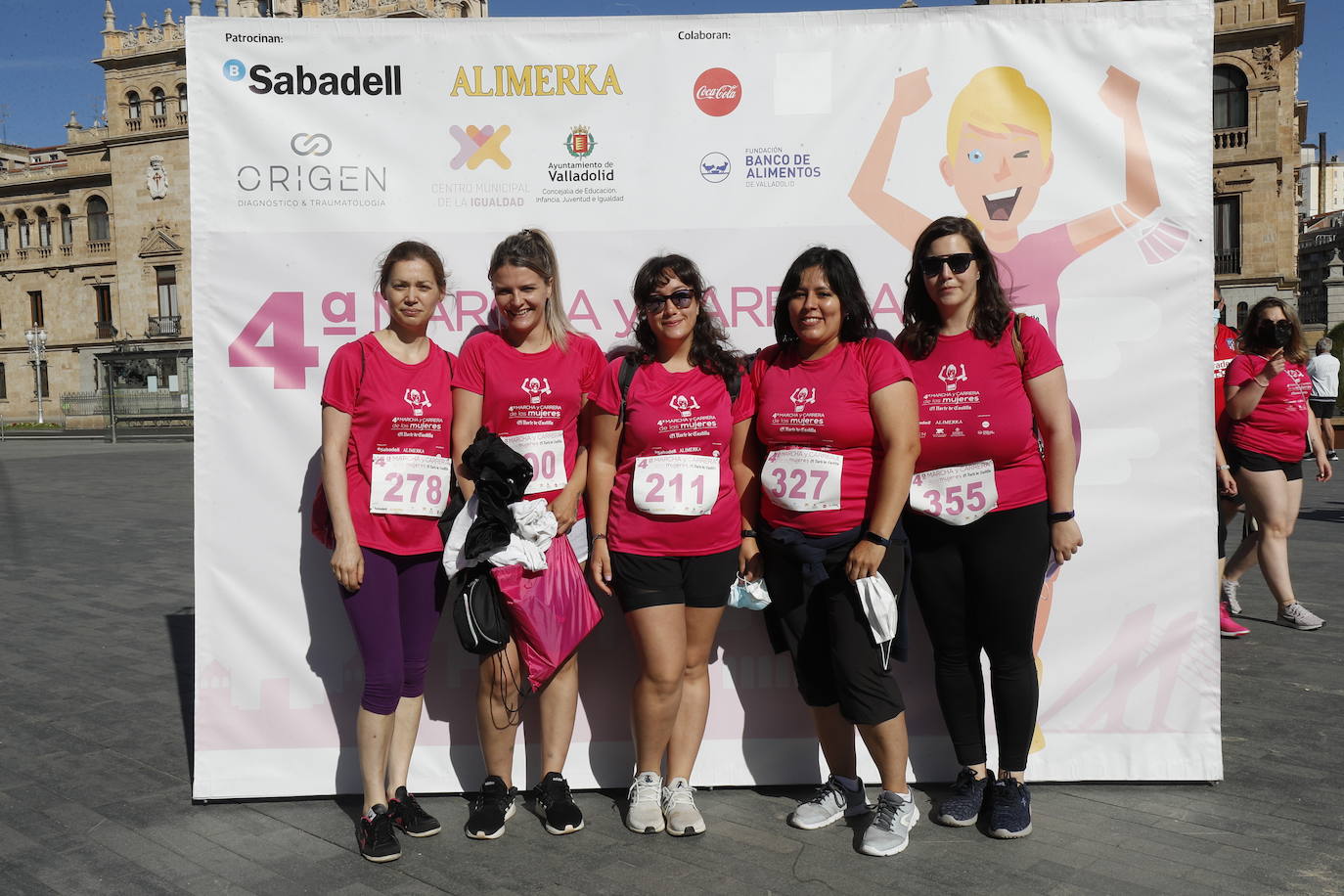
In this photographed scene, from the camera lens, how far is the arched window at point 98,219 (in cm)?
5212

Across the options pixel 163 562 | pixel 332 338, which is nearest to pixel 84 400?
pixel 163 562

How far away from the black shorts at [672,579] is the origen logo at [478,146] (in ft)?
5.31

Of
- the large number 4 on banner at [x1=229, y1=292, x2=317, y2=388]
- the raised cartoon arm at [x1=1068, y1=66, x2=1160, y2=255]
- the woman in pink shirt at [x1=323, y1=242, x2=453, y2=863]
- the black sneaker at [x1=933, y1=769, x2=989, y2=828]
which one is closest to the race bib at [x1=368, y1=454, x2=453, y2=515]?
the woman in pink shirt at [x1=323, y1=242, x2=453, y2=863]

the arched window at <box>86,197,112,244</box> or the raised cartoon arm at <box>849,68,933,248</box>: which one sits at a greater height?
the arched window at <box>86,197,112,244</box>

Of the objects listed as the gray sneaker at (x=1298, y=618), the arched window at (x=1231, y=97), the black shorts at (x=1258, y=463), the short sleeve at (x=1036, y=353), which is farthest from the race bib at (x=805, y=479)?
the arched window at (x=1231, y=97)

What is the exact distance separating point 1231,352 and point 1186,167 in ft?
9.17

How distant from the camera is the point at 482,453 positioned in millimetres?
3391

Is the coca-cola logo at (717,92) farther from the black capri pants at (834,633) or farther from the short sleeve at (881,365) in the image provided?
the black capri pants at (834,633)

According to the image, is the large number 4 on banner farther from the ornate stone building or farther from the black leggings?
the ornate stone building

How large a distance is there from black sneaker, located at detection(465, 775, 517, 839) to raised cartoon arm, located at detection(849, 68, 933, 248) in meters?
2.53

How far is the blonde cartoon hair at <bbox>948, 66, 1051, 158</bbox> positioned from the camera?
3982 mm

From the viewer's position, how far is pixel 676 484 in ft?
11.3

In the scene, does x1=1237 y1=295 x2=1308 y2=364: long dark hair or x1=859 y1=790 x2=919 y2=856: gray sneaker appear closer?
x1=859 y1=790 x2=919 y2=856: gray sneaker

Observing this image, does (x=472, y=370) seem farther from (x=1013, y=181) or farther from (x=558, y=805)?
(x=1013, y=181)
